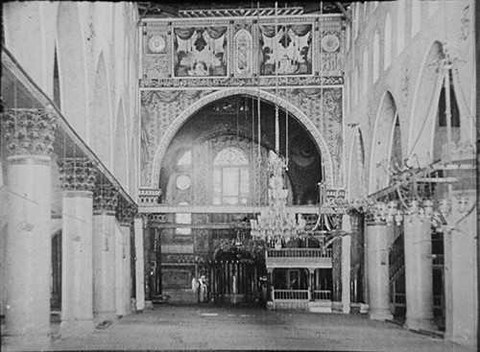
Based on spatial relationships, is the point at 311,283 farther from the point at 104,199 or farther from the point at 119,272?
the point at 104,199

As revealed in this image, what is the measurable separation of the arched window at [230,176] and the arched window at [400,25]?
1806cm

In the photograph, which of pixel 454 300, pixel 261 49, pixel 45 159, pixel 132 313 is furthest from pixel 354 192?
pixel 45 159

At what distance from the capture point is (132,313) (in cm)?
2897

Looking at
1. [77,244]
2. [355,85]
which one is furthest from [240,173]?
[77,244]

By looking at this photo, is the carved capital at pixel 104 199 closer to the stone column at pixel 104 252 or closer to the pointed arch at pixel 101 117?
the stone column at pixel 104 252

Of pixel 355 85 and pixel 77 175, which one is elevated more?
pixel 355 85

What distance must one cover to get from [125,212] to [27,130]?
14.3 metres

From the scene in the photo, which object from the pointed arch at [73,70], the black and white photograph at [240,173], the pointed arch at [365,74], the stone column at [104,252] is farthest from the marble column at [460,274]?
the pointed arch at [365,74]

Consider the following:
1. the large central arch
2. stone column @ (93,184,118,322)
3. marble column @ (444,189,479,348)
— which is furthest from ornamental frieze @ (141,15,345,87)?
marble column @ (444,189,479,348)

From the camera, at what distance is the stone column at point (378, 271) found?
2675 cm

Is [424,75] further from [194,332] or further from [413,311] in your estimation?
[194,332]

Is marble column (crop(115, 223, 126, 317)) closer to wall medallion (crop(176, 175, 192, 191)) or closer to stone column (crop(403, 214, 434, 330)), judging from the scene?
stone column (crop(403, 214, 434, 330))

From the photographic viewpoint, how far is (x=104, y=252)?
23125 mm

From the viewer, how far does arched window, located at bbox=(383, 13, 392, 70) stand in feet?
77.9
